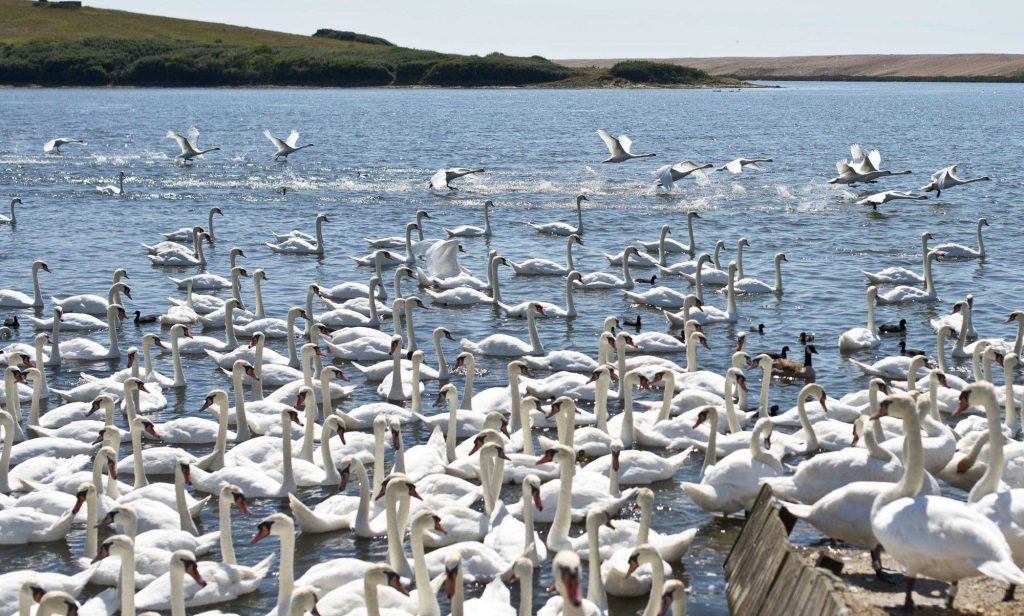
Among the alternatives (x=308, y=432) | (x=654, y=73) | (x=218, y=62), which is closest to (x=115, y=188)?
(x=308, y=432)

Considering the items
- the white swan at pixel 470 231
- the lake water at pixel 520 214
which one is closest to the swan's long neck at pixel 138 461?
the lake water at pixel 520 214

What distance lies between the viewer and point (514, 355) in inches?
748

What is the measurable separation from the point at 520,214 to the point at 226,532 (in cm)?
2561

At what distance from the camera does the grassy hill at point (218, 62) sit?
130 meters

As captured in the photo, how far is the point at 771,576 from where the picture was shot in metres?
9.25

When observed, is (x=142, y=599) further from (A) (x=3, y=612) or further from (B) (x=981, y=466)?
(B) (x=981, y=466)

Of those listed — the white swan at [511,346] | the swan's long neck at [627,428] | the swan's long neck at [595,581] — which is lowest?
the white swan at [511,346]

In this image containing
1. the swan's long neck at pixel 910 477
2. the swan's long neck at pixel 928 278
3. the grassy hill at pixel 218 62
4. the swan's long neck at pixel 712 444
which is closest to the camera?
the swan's long neck at pixel 910 477

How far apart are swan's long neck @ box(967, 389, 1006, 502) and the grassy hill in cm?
12869

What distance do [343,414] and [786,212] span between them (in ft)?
76.9

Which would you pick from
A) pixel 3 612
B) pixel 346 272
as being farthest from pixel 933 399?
pixel 346 272

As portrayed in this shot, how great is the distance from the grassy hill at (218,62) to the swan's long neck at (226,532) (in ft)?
414

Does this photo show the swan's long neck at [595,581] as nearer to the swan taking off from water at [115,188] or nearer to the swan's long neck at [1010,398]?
the swan's long neck at [1010,398]

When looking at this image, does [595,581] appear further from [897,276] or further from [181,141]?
[181,141]
